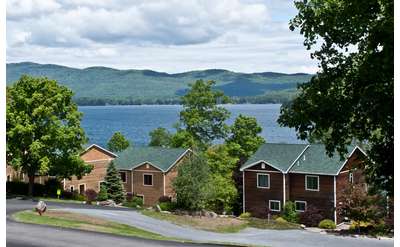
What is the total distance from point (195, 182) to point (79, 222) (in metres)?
15.0

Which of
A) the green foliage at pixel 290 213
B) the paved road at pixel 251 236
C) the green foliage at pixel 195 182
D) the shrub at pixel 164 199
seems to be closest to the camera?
the paved road at pixel 251 236

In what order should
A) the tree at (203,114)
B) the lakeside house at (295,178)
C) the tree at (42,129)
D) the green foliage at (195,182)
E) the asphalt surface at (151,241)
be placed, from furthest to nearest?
the tree at (203,114) → the lakeside house at (295,178) → the tree at (42,129) → the green foliage at (195,182) → the asphalt surface at (151,241)

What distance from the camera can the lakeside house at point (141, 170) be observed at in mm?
52250

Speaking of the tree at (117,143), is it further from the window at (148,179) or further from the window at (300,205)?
the window at (300,205)

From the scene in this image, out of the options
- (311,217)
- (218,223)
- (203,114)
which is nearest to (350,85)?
(218,223)

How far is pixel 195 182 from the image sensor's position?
40188mm

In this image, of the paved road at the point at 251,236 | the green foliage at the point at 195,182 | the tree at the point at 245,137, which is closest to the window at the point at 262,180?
the tree at the point at 245,137

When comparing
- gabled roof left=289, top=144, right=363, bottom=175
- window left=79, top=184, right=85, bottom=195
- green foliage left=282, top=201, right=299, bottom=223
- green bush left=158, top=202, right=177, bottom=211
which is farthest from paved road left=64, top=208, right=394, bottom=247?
window left=79, top=184, right=85, bottom=195

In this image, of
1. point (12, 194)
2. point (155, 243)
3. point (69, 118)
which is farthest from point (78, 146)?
point (155, 243)

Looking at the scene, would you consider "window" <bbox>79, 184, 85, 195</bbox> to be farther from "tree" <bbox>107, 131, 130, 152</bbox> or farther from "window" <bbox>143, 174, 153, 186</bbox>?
"tree" <bbox>107, 131, 130, 152</bbox>

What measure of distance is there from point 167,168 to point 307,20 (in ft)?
128

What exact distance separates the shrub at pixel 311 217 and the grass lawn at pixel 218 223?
4357 mm
